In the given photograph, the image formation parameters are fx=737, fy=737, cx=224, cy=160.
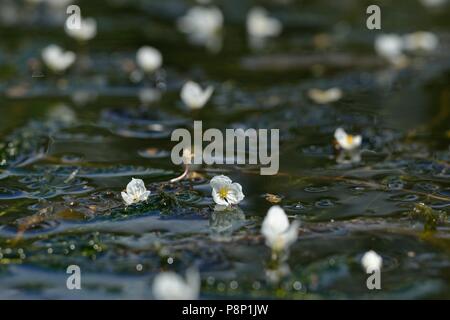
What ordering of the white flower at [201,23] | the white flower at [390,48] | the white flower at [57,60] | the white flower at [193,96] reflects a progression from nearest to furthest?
the white flower at [193,96] < the white flower at [57,60] < the white flower at [390,48] < the white flower at [201,23]

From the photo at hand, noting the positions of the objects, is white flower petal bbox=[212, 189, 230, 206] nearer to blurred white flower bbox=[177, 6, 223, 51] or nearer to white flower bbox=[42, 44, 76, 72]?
white flower bbox=[42, 44, 76, 72]

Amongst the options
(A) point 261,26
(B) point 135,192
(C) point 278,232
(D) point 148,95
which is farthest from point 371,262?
(A) point 261,26

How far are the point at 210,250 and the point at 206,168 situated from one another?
102 centimetres

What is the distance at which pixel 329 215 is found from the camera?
3.39m

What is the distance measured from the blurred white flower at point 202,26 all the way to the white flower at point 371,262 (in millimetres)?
4333

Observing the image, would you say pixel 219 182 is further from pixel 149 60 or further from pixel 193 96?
pixel 149 60

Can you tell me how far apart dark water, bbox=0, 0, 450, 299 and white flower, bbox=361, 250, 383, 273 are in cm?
4

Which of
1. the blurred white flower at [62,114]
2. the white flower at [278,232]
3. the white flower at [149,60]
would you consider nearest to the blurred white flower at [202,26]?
the white flower at [149,60]

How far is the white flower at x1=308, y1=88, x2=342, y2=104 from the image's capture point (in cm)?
533

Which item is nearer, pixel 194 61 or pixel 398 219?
pixel 398 219

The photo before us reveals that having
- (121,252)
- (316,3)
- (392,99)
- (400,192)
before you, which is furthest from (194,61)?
(121,252)

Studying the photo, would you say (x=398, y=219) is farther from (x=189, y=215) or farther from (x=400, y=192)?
(x=189, y=215)

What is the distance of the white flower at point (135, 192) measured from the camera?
339 centimetres

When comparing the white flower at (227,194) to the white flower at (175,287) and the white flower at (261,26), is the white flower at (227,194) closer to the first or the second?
the white flower at (175,287)
